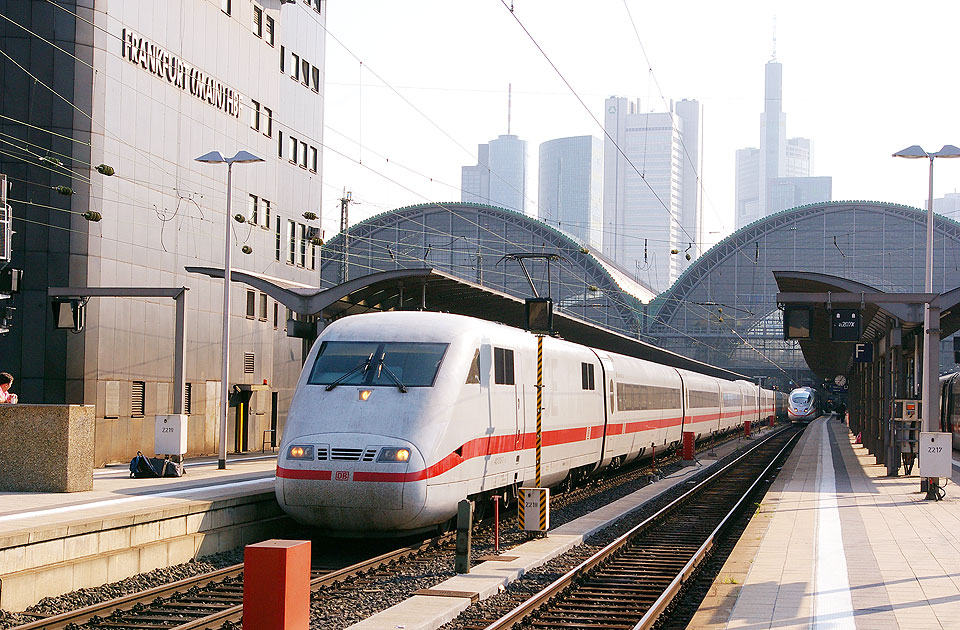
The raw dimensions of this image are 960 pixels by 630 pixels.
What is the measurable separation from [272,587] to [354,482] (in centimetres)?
531

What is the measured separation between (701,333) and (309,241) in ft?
179

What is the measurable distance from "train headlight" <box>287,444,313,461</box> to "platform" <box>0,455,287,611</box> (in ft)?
5.52

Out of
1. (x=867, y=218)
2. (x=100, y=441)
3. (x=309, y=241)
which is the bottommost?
(x=100, y=441)

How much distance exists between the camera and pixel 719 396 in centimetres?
5550

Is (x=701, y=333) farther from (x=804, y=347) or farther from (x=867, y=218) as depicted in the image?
(x=804, y=347)

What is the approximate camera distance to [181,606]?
12.2 m

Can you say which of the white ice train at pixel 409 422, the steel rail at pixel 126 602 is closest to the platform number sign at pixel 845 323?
the white ice train at pixel 409 422

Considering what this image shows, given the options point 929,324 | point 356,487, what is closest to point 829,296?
point 929,324

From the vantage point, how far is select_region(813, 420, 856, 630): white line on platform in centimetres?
1068

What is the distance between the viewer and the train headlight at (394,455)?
1430cm

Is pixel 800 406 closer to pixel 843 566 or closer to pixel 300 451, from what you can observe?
pixel 843 566

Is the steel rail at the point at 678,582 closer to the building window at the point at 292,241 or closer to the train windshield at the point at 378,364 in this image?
the train windshield at the point at 378,364

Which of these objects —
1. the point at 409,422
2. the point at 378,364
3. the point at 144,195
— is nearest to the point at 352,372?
the point at 378,364

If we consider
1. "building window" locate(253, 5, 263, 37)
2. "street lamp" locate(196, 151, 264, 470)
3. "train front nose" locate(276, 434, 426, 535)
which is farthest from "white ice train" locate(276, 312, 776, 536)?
"building window" locate(253, 5, 263, 37)
